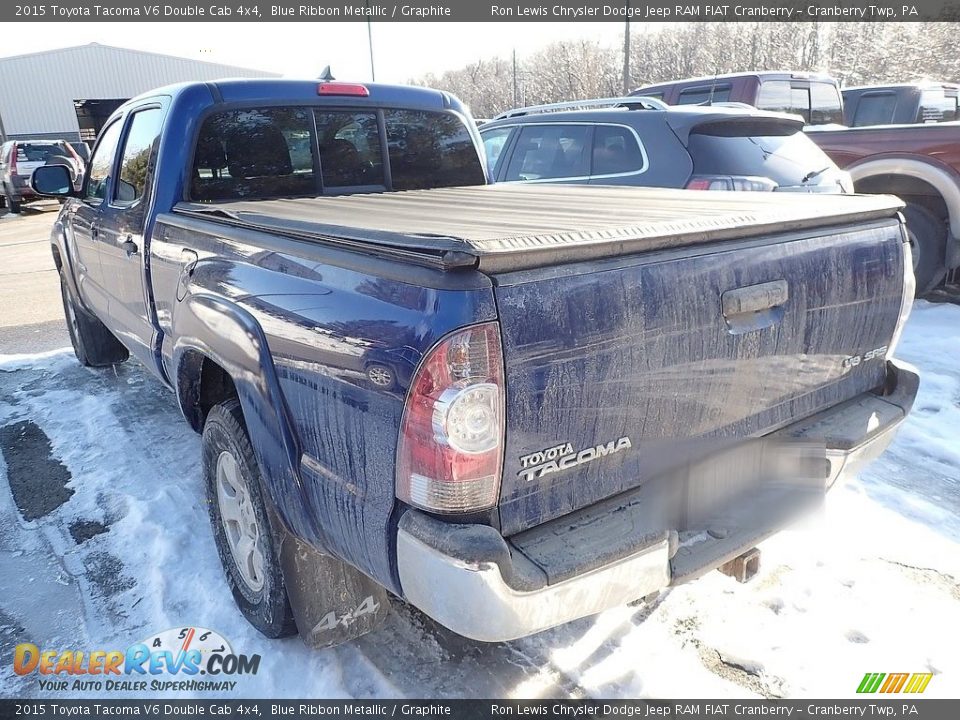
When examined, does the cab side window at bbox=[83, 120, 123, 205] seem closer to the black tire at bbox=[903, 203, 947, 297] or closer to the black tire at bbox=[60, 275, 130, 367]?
the black tire at bbox=[60, 275, 130, 367]

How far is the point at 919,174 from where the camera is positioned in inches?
261

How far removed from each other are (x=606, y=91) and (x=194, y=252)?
4280 cm

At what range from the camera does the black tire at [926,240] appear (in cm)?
679

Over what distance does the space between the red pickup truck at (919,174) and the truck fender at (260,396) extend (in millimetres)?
6738

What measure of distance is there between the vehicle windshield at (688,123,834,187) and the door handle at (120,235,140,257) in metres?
4.02

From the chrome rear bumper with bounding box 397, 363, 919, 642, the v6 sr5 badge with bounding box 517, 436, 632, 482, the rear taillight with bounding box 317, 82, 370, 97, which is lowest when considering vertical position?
the chrome rear bumper with bounding box 397, 363, 919, 642

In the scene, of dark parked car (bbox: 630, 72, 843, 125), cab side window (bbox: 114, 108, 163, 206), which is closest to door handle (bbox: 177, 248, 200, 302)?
cab side window (bbox: 114, 108, 163, 206)

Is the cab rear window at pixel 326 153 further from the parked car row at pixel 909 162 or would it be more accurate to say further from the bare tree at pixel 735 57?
the bare tree at pixel 735 57

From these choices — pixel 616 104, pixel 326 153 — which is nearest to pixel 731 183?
pixel 616 104

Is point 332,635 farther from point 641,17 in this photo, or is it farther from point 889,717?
point 641,17

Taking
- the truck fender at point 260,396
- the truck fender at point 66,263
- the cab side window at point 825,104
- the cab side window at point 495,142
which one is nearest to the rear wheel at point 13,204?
the truck fender at point 66,263

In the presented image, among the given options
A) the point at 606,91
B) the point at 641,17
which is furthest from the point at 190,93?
the point at 606,91

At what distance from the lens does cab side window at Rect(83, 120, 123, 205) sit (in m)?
4.10

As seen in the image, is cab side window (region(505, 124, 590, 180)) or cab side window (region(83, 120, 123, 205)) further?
cab side window (region(505, 124, 590, 180))
